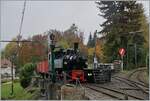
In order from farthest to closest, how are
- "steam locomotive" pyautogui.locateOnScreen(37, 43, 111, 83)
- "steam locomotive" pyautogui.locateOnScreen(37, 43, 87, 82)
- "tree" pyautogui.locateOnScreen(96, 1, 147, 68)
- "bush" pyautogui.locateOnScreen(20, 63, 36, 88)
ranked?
1. "tree" pyautogui.locateOnScreen(96, 1, 147, 68)
2. "bush" pyautogui.locateOnScreen(20, 63, 36, 88)
3. "steam locomotive" pyautogui.locateOnScreen(37, 43, 87, 82)
4. "steam locomotive" pyautogui.locateOnScreen(37, 43, 111, 83)

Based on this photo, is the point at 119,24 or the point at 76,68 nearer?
the point at 76,68

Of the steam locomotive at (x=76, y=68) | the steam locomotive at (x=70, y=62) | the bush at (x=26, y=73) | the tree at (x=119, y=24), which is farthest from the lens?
the tree at (x=119, y=24)

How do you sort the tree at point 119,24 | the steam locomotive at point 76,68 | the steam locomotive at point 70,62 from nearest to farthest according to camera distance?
the steam locomotive at point 76,68 → the steam locomotive at point 70,62 → the tree at point 119,24

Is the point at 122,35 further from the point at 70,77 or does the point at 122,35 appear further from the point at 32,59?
the point at 70,77

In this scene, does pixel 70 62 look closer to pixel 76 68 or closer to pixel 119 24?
pixel 76 68

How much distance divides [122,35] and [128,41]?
3.64ft

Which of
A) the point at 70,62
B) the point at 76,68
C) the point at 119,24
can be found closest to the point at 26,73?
the point at 119,24

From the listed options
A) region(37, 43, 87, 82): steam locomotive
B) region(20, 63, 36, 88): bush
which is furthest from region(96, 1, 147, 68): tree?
region(37, 43, 87, 82): steam locomotive

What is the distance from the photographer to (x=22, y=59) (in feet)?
165

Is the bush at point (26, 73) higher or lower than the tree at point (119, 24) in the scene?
lower

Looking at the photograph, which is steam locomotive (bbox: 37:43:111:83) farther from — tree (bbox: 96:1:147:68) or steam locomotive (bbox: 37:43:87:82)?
tree (bbox: 96:1:147:68)

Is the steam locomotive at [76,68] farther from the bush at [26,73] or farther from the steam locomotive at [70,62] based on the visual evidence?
the bush at [26,73]

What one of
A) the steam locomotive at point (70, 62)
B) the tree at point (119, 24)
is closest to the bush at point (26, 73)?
the tree at point (119, 24)

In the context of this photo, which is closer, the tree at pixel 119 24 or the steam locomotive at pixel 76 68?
the steam locomotive at pixel 76 68
